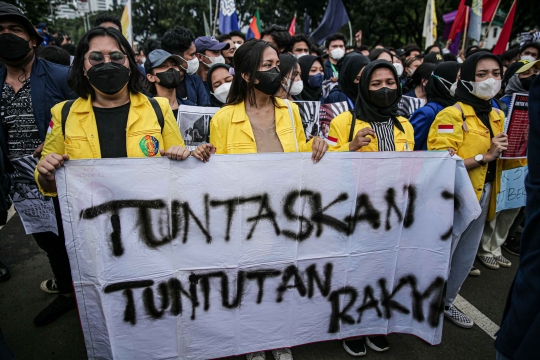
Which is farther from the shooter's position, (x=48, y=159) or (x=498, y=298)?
(x=498, y=298)

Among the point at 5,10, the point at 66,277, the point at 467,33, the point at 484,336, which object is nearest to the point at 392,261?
the point at 484,336

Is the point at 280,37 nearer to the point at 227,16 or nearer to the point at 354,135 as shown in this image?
the point at 354,135

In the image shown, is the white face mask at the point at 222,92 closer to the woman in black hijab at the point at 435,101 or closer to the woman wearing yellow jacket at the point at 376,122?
the woman wearing yellow jacket at the point at 376,122

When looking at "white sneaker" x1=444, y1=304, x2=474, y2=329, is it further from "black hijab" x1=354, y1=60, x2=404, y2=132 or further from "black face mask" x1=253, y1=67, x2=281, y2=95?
"black face mask" x1=253, y1=67, x2=281, y2=95

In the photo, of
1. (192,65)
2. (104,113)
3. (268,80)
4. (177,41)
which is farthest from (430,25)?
(104,113)

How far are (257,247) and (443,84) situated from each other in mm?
2197

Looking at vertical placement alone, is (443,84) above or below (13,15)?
below

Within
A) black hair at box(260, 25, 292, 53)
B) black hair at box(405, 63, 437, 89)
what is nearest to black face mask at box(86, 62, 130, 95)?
black hair at box(405, 63, 437, 89)

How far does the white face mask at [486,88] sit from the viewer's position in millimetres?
2748

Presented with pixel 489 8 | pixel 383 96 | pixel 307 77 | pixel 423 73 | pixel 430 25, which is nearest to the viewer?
pixel 383 96

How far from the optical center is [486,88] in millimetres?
2764

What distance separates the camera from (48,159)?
184 cm

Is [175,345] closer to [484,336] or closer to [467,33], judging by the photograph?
[484,336]

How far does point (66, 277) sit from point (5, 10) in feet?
6.51
